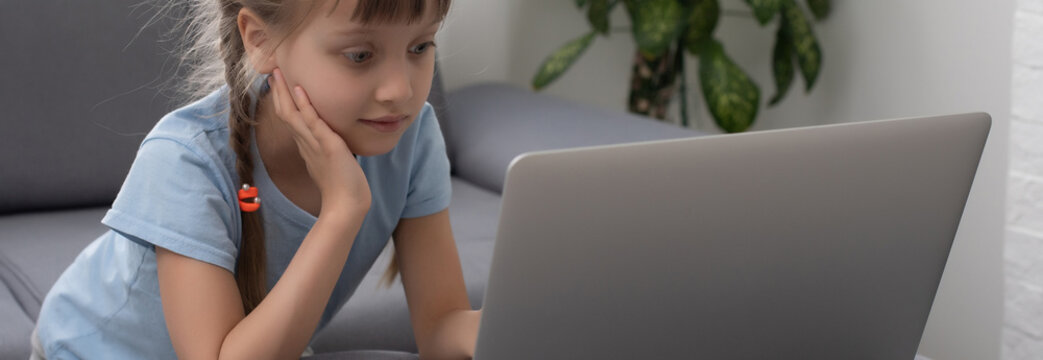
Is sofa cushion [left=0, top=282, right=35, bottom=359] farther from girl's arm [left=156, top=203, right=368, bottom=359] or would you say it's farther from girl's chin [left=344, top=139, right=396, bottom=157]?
girl's chin [left=344, top=139, right=396, bottom=157]

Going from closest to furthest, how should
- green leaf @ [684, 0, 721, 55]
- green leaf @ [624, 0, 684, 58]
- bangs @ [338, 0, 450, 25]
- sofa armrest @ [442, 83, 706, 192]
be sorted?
bangs @ [338, 0, 450, 25], sofa armrest @ [442, 83, 706, 192], green leaf @ [624, 0, 684, 58], green leaf @ [684, 0, 721, 55]

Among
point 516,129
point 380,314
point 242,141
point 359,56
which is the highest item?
point 359,56

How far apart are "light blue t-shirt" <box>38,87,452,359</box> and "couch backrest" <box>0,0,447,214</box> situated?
2.47 ft

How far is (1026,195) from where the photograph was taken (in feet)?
5.92

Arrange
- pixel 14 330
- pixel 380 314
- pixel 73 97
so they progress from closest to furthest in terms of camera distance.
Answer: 1. pixel 14 330
2. pixel 380 314
3. pixel 73 97

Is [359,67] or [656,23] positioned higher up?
[359,67]

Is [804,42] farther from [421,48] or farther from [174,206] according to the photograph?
[174,206]

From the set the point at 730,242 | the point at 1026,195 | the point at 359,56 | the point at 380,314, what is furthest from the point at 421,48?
the point at 1026,195

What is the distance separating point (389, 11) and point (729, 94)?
5.62 feet

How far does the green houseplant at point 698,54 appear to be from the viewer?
8.03ft

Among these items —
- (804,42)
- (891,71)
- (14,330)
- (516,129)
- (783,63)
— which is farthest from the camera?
(783,63)

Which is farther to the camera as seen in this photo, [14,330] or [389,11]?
[14,330]

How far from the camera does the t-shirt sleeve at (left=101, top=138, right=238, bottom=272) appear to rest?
35.6 inches

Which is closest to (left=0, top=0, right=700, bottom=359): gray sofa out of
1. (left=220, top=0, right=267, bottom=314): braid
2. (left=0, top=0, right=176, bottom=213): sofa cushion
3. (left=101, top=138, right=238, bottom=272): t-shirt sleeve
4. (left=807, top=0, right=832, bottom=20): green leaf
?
(left=0, top=0, right=176, bottom=213): sofa cushion
